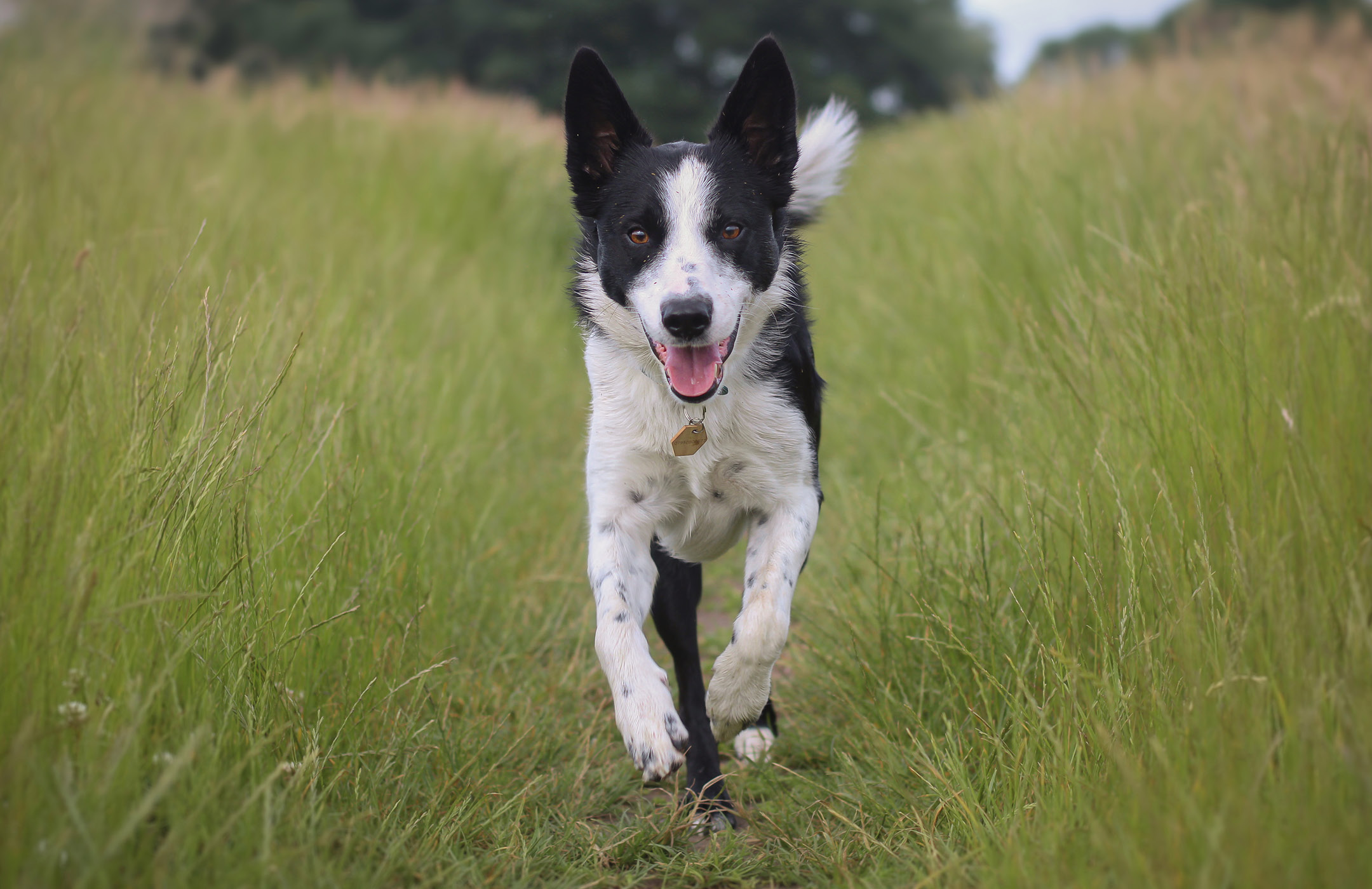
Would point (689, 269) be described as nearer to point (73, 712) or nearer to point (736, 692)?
point (736, 692)

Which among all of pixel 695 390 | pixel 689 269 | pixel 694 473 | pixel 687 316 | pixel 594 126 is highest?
pixel 594 126

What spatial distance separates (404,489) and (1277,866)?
2.58 m

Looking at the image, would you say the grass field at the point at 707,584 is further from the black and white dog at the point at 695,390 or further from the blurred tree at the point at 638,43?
the blurred tree at the point at 638,43

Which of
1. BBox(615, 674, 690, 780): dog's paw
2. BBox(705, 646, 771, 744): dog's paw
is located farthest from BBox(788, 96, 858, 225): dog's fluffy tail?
BBox(615, 674, 690, 780): dog's paw

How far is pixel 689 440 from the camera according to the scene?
272 centimetres

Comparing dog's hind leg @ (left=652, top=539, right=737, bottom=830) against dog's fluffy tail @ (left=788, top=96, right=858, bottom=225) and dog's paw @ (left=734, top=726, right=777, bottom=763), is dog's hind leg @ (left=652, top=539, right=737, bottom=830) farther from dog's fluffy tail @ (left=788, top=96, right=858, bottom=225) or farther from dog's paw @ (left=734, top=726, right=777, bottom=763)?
dog's fluffy tail @ (left=788, top=96, right=858, bottom=225)

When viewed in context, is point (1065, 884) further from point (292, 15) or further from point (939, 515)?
point (292, 15)

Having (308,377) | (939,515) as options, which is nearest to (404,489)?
(308,377)

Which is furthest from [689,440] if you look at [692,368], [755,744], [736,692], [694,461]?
[755,744]

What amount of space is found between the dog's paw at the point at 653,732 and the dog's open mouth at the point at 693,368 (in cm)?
70

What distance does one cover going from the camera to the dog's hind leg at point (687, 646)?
8.86 feet

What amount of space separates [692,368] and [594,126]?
2.81ft

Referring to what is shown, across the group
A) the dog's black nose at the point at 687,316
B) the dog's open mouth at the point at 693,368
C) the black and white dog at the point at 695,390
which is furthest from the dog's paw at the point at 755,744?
the dog's black nose at the point at 687,316

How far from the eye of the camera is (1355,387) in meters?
2.50
